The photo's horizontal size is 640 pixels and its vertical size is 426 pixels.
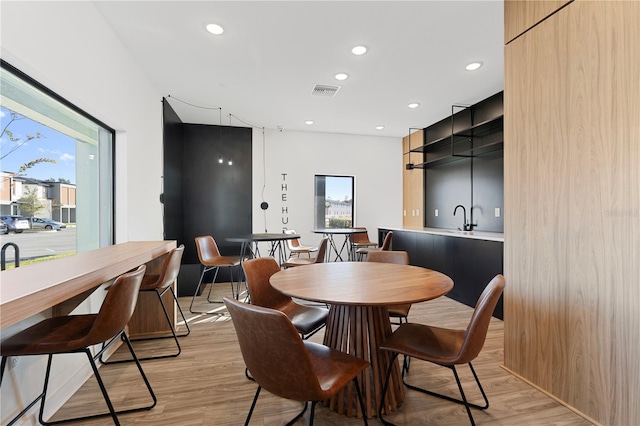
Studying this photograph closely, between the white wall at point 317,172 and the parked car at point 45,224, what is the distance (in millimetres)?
3734

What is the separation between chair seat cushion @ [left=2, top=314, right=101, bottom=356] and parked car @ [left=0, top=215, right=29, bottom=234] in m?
0.56

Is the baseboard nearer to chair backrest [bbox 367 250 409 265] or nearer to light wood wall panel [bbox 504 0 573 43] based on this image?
chair backrest [bbox 367 250 409 265]

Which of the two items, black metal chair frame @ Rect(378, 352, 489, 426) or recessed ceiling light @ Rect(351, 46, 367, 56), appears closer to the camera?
black metal chair frame @ Rect(378, 352, 489, 426)

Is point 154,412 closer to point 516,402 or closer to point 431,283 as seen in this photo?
point 431,283

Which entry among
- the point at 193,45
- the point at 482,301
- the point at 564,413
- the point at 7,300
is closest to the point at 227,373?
the point at 7,300

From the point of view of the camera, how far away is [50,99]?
1977 mm

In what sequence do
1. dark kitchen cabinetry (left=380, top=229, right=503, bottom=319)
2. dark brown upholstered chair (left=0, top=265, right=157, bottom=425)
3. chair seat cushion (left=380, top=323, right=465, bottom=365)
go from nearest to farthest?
dark brown upholstered chair (left=0, top=265, right=157, bottom=425) < chair seat cushion (left=380, top=323, right=465, bottom=365) < dark kitchen cabinetry (left=380, top=229, right=503, bottom=319)

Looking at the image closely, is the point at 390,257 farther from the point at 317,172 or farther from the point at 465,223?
the point at 317,172

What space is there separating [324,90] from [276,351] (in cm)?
355

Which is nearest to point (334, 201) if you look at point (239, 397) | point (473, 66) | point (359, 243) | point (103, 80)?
point (359, 243)

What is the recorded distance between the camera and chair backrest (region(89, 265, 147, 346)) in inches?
53.2

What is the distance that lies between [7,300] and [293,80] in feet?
11.0

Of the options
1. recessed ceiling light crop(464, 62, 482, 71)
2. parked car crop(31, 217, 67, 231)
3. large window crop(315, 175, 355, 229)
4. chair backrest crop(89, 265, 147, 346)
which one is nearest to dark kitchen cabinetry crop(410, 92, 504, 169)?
recessed ceiling light crop(464, 62, 482, 71)

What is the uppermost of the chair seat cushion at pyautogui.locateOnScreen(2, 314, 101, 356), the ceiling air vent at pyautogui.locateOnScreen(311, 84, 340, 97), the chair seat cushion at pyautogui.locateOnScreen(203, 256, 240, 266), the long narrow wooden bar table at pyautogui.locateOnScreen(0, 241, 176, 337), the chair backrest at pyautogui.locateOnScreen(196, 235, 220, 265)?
the ceiling air vent at pyautogui.locateOnScreen(311, 84, 340, 97)
